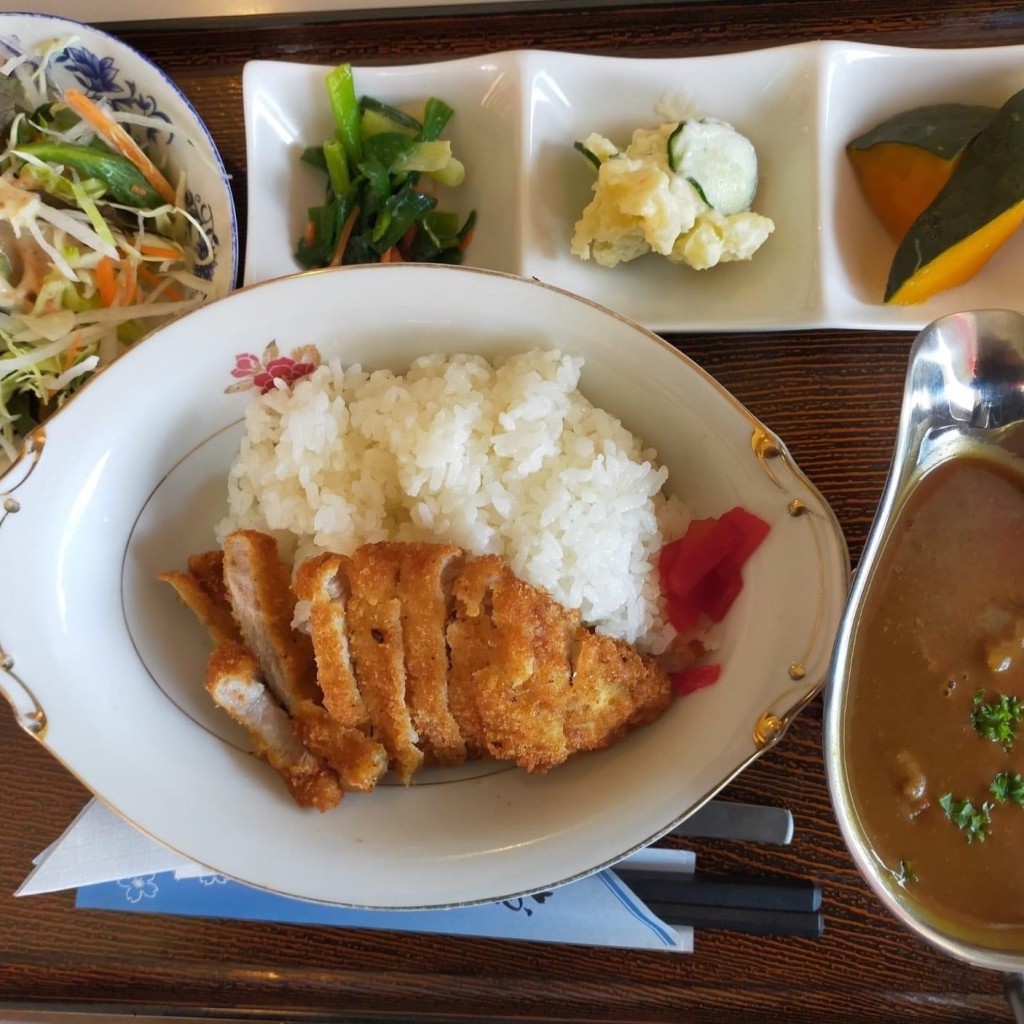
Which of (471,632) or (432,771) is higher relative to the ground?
(471,632)

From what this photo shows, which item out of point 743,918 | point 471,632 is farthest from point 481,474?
point 743,918

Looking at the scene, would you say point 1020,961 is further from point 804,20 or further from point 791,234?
point 804,20

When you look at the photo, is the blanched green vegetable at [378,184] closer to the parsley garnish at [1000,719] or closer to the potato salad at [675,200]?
the potato salad at [675,200]

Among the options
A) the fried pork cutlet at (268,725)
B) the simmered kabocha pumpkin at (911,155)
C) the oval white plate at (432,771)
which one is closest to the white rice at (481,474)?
the oval white plate at (432,771)

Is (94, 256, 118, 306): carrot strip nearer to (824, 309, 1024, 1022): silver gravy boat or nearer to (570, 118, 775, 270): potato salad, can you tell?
(570, 118, 775, 270): potato salad

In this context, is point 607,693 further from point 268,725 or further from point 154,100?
point 154,100

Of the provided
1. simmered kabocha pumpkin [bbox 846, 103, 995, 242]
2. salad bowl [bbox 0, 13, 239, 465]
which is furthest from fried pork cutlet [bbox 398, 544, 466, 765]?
simmered kabocha pumpkin [bbox 846, 103, 995, 242]
